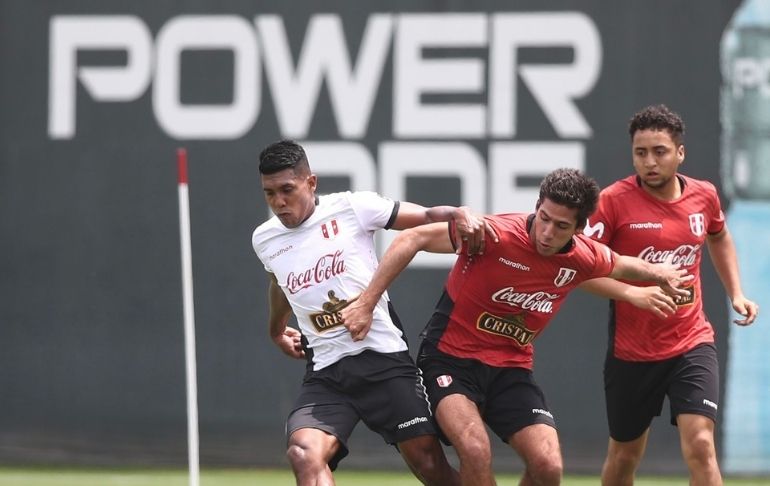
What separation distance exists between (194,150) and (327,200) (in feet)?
13.2

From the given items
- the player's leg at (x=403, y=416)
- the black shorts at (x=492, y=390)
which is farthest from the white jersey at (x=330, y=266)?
the black shorts at (x=492, y=390)

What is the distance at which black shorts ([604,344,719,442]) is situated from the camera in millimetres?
6797

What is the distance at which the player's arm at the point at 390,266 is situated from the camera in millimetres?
5984

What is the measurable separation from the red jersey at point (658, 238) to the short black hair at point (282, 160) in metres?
1.69

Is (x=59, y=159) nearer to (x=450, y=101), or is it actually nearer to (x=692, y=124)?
(x=450, y=101)

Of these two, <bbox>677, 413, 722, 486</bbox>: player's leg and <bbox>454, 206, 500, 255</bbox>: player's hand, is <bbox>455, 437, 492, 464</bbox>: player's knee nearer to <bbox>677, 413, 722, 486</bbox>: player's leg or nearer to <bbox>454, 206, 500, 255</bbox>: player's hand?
<bbox>454, 206, 500, 255</bbox>: player's hand

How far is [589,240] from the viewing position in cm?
643

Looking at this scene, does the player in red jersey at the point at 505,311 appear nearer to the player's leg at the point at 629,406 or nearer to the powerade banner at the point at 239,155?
the player's leg at the point at 629,406

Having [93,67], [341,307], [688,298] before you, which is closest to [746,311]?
[688,298]

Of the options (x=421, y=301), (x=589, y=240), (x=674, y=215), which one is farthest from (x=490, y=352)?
(x=421, y=301)

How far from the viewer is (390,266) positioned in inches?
237

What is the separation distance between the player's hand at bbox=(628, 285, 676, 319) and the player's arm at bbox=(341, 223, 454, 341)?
990 millimetres

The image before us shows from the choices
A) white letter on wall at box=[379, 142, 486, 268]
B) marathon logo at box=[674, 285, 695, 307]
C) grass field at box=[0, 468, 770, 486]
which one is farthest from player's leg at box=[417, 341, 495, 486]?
white letter on wall at box=[379, 142, 486, 268]

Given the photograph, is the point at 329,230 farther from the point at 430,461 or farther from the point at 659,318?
the point at 659,318
